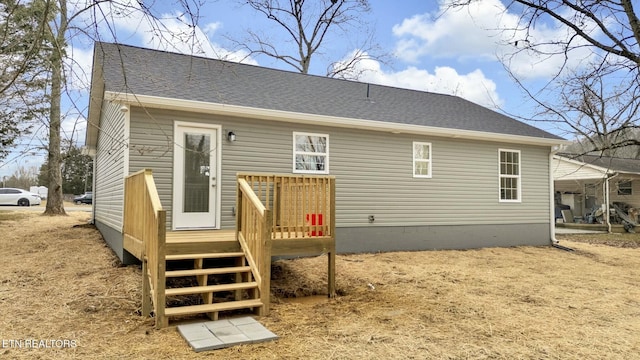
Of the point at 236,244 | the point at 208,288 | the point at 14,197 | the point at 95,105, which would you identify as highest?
the point at 95,105

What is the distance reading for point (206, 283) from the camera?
5191 mm

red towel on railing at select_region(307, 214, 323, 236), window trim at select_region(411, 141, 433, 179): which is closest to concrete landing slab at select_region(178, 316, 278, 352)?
red towel on railing at select_region(307, 214, 323, 236)

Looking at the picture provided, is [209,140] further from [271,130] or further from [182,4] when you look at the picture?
[182,4]

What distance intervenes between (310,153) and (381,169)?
172 cm

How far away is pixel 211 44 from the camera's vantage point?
168 inches

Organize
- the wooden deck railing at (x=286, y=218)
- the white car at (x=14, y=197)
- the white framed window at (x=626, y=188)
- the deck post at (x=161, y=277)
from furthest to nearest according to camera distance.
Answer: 1. the white car at (x=14, y=197)
2. the white framed window at (x=626, y=188)
3. the wooden deck railing at (x=286, y=218)
4. the deck post at (x=161, y=277)

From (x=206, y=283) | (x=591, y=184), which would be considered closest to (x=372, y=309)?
(x=206, y=283)

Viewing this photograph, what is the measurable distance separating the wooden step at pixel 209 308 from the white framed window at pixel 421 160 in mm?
5816

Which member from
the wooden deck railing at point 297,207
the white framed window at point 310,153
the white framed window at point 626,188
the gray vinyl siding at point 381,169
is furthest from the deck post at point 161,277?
the white framed window at point 626,188

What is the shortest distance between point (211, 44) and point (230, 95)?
4167mm

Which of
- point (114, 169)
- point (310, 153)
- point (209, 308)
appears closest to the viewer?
point (209, 308)

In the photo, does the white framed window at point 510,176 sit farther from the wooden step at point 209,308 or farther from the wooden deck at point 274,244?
the wooden step at point 209,308

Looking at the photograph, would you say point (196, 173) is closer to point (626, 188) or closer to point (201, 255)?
point (201, 255)

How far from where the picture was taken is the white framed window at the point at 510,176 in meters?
11.0
